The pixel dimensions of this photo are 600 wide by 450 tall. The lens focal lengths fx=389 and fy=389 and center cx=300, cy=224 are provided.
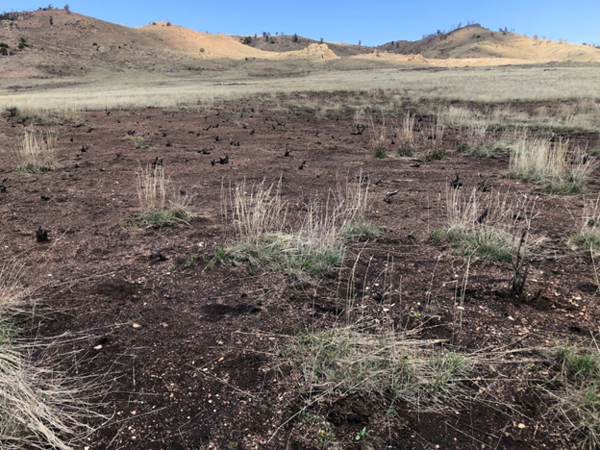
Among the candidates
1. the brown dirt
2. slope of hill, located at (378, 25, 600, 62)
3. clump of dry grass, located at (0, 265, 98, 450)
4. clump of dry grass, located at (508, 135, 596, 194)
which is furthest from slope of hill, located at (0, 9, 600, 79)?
clump of dry grass, located at (0, 265, 98, 450)

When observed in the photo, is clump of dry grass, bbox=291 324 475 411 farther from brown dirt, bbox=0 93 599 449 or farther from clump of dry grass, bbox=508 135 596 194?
clump of dry grass, bbox=508 135 596 194

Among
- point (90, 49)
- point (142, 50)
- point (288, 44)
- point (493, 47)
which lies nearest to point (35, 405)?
point (90, 49)

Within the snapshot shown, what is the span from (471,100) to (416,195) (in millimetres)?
15964

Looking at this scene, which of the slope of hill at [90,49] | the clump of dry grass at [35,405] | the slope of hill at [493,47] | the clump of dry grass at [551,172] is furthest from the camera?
the slope of hill at [493,47]

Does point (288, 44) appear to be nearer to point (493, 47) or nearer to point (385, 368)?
point (493, 47)

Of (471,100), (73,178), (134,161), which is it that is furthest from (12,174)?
(471,100)

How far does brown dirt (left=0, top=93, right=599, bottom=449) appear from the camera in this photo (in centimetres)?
196

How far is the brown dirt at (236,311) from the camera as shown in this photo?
1960 millimetres

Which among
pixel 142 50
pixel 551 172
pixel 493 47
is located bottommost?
pixel 551 172

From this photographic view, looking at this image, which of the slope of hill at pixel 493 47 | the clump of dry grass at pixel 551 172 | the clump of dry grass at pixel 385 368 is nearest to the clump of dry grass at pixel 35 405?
the clump of dry grass at pixel 385 368

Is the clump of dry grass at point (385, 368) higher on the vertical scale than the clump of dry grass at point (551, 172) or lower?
lower

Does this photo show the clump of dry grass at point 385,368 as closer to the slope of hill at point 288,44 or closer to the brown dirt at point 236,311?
the brown dirt at point 236,311

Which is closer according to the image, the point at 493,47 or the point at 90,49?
the point at 90,49

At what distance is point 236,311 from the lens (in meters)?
2.95
